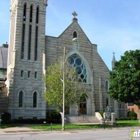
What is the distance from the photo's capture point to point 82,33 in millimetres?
46594

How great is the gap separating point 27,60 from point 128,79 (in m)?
16.7

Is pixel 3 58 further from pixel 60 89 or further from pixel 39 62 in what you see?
pixel 60 89

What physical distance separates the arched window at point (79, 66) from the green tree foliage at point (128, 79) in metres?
8.13

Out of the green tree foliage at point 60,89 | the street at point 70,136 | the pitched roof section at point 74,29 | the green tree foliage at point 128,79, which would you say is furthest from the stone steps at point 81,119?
the street at point 70,136

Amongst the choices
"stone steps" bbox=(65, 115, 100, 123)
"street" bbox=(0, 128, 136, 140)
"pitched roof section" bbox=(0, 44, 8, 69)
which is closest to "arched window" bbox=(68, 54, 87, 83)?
"stone steps" bbox=(65, 115, 100, 123)

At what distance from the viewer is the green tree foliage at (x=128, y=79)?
3547cm

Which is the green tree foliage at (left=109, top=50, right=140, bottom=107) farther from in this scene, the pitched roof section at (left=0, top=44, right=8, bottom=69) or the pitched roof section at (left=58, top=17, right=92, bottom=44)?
the pitched roof section at (left=0, top=44, right=8, bottom=69)

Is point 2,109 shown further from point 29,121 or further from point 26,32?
point 26,32

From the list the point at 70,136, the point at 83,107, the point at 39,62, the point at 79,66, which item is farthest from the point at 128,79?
the point at 70,136

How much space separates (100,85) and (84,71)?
162 inches

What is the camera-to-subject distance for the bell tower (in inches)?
1458

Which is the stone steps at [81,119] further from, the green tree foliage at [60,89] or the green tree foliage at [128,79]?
the green tree foliage at [60,89]

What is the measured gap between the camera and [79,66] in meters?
44.9

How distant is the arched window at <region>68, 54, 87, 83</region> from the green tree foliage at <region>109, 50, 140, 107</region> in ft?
26.7
